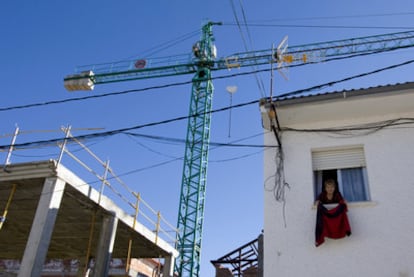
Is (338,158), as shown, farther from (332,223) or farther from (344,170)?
(332,223)

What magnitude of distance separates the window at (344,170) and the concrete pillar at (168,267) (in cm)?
995

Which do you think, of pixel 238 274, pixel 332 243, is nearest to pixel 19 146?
pixel 332 243

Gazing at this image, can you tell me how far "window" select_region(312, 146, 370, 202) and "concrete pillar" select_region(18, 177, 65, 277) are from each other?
651 centimetres

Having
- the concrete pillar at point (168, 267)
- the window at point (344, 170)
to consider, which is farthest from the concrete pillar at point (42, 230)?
the concrete pillar at point (168, 267)

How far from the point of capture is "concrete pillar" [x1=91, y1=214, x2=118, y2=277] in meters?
13.4

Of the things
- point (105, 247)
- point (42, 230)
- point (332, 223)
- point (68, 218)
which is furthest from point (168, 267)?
point (332, 223)

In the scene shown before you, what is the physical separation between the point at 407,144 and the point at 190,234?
2791cm

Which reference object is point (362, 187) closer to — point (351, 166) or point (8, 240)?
point (351, 166)

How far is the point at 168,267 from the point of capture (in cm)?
1736

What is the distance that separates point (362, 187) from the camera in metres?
8.60

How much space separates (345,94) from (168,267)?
37.3 feet

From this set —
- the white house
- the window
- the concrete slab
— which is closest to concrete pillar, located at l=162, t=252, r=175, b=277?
the concrete slab

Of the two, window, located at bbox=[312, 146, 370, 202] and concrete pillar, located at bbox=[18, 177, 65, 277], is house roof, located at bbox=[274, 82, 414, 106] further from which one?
concrete pillar, located at bbox=[18, 177, 65, 277]

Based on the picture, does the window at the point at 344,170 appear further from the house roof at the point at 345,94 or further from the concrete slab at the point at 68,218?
the concrete slab at the point at 68,218
